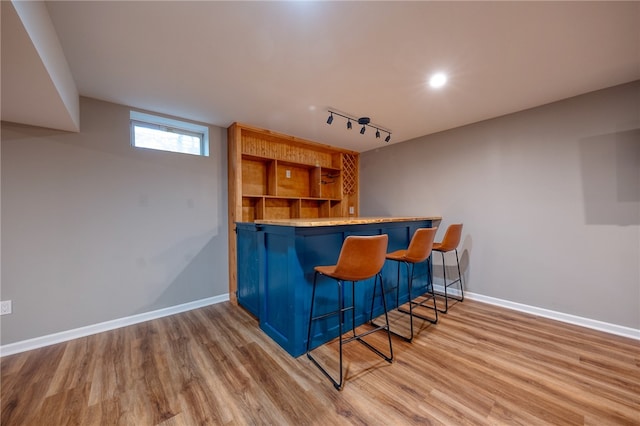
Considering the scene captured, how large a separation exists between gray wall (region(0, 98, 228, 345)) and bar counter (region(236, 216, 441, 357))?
29.5 inches

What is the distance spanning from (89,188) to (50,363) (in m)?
1.46

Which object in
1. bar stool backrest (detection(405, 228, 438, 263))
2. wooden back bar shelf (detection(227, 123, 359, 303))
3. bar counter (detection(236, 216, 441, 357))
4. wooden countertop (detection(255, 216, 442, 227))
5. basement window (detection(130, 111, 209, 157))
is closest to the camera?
wooden countertop (detection(255, 216, 442, 227))

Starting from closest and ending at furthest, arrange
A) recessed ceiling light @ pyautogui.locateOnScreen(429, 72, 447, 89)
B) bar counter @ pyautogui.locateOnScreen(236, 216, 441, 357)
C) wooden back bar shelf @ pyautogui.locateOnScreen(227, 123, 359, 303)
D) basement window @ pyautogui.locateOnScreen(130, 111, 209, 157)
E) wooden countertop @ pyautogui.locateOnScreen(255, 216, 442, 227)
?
wooden countertop @ pyautogui.locateOnScreen(255, 216, 442, 227) < bar counter @ pyautogui.locateOnScreen(236, 216, 441, 357) < recessed ceiling light @ pyautogui.locateOnScreen(429, 72, 447, 89) < basement window @ pyautogui.locateOnScreen(130, 111, 209, 157) < wooden back bar shelf @ pyautogui.locateOnScreen(227, 123, 359, 303)

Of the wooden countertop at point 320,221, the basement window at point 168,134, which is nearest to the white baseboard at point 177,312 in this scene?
the wooden countertop at point 320,221

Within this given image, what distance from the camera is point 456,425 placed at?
4.12 ft

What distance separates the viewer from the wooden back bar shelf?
9.82 ft

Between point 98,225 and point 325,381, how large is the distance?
251 centimetres

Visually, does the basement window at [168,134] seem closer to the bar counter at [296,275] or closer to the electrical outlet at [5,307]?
the bar counter at [296,275]

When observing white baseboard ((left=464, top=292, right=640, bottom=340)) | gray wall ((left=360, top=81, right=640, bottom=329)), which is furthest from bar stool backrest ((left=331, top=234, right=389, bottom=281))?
white baseboard ((left=464, top=292, right=640, bottom=340))

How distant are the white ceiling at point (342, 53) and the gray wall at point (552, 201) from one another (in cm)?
33

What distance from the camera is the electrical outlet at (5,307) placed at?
75.3 inches

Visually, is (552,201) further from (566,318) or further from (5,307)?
(5,307)

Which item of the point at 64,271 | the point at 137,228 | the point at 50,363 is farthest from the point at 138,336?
the point at 137,228

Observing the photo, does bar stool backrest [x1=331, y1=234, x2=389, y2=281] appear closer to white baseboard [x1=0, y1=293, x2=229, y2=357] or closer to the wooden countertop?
the wooden countertop
